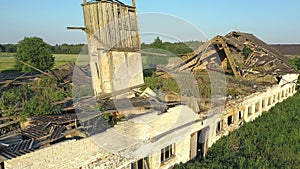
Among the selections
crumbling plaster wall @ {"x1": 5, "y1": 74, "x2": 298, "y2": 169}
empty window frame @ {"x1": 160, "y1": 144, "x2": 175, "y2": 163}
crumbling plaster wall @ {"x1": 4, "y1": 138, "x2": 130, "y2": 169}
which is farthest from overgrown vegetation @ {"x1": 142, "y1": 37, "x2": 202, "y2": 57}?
crumbling plaster wall @ {"x1": 4, "y1": 138, "x2": 130, "y2": 169}

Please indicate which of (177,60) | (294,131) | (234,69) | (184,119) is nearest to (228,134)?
(294,131)

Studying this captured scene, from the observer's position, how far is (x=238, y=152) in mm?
9828

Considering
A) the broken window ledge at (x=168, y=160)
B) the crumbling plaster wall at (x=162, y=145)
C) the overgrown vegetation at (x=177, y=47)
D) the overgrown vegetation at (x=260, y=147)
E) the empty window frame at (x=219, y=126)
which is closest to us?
the crumbling plaster wall at (x=162, y=145)

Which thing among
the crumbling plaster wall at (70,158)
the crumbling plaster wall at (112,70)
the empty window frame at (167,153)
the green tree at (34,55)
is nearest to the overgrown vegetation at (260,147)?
the empty window frame at (167,153)

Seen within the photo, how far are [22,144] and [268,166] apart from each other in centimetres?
748

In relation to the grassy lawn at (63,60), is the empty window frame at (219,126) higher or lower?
lower

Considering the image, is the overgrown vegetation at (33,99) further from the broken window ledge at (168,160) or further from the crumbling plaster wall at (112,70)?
the broken window ledge at (168,160)

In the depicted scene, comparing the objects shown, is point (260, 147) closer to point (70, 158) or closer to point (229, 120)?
point (229, 120)

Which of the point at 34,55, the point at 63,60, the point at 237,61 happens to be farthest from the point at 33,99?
the point at 63,60

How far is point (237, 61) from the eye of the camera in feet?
58.1

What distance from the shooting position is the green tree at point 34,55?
885 inches

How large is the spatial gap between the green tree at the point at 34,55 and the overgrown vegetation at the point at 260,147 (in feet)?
56.9

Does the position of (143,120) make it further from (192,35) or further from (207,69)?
(207,69)

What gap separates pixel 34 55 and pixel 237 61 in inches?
663
